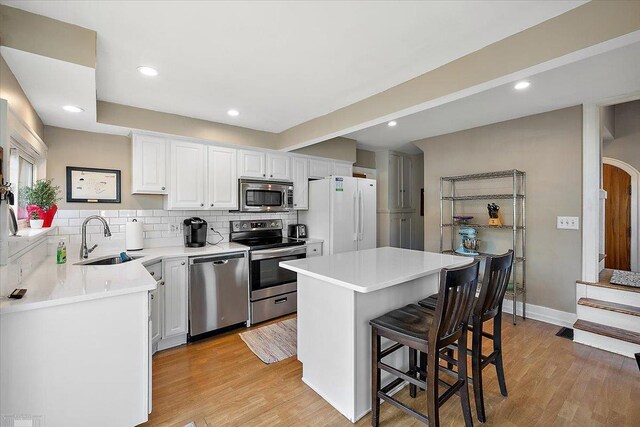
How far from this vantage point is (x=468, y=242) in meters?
3.86

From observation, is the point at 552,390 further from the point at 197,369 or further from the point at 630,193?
the point at 630,193

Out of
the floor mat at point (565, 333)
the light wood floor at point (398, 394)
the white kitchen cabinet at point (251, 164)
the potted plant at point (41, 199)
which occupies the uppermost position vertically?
the white kitchen cabinet at point (251, 164)

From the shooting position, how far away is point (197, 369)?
2455 mm

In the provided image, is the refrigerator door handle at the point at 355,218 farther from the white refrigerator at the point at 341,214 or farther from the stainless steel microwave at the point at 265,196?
the stainless steel microwave at the point at 265,196

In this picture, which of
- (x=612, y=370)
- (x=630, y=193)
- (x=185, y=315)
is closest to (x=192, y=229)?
(x=185, y=315)

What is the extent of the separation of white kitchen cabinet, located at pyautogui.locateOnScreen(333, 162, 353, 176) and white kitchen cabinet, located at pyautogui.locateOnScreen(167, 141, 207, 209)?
6.56 ft

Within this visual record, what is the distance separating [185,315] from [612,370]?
3803mm

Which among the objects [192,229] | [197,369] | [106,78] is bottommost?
[197,369]

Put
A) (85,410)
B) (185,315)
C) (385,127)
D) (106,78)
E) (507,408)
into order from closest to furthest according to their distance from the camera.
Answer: (85,410), (507,408), (106,78), (185,315), (385,127)

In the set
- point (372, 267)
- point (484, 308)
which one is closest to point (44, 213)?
point (372, 267)

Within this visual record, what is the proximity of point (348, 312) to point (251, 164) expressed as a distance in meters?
2.52

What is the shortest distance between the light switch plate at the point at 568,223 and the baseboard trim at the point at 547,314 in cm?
97

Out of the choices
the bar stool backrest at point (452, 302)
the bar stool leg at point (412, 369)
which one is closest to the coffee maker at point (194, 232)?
the bar stool leg at point (412, 369)

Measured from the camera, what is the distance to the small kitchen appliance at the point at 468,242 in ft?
12.6
